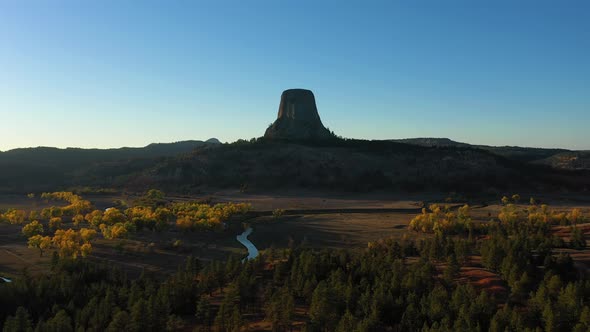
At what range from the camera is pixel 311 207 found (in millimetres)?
99688

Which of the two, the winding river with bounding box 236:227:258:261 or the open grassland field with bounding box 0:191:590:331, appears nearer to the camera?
the open grassland field with bounding box 0:191:590:331

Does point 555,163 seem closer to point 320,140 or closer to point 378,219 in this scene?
point 320,140

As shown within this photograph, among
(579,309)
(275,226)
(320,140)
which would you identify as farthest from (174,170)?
(579,309)

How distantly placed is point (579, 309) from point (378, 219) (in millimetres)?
52284

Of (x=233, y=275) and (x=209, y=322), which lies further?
(x=233, y=275)

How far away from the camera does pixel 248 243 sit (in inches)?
2596

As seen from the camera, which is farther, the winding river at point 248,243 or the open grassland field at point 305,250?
the winding river at point 248,243

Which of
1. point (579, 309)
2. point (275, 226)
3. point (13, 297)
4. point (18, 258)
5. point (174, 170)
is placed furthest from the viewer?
point (174, 170)

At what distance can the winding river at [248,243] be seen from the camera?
58884 millimetres

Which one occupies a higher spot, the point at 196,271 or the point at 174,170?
the point at 174,170

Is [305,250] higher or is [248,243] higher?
[305,250]

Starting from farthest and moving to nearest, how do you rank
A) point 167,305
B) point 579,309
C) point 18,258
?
point 18,258 → point 167,305 → point 579,309

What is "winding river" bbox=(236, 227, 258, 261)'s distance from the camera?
58.9 m

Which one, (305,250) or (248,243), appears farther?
(248,243)
